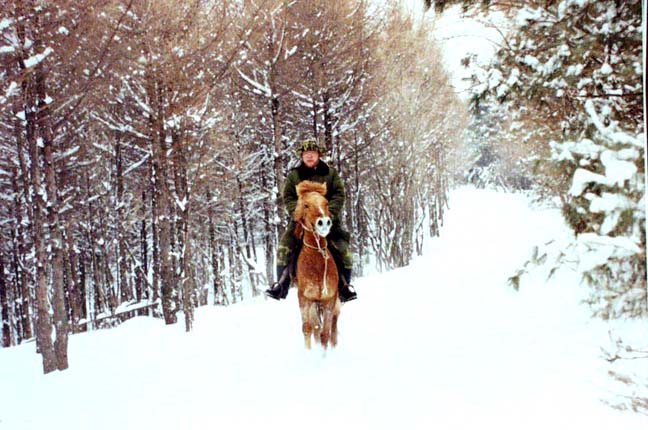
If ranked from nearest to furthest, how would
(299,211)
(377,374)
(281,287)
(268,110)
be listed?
1. (377,374)
2. (299,211)
3. (281,287)
4. (268,110)

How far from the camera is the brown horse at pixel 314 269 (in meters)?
5.33

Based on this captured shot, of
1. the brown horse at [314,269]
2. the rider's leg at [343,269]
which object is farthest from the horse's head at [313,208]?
the rider's leg at [343,269]

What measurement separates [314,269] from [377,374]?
149 cm

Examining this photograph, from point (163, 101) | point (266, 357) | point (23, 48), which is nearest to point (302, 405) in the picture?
point (266, 357)

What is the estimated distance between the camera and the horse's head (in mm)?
4934

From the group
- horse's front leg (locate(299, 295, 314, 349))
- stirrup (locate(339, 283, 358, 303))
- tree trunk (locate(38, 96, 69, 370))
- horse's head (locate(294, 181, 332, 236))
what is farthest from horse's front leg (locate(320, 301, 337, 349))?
tree trunk (locate(38, 96, 69, 370))

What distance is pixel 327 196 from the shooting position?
6023 mm

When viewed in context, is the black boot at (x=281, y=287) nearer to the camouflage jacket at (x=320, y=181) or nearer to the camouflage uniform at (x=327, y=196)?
the camouflage uniform at (x=327, y=196)

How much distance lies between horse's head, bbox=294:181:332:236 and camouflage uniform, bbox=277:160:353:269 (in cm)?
35

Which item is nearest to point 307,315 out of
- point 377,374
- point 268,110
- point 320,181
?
point 377,374

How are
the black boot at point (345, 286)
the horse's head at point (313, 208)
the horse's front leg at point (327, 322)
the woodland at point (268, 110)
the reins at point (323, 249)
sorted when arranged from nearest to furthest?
the woodland at point (268, 110)
the horse's head at point (313, 208)
the reins at point (323, 249)
the horse's front leg at point (327, 322)
the black boot at point (345, 286)

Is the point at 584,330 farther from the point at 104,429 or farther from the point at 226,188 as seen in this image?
the point at 226,188

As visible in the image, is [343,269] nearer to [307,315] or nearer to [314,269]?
[314,269]

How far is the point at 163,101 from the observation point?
11.0 meters
